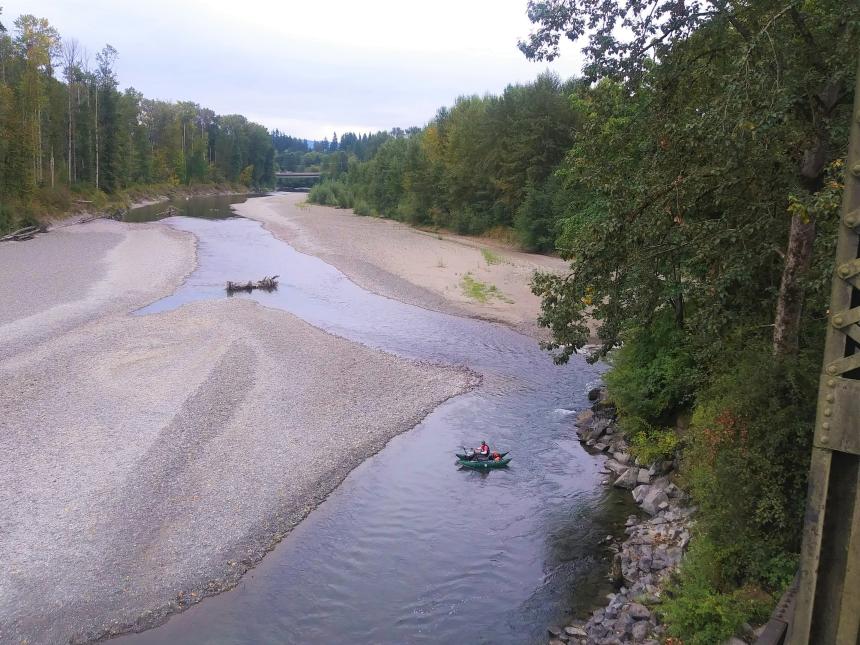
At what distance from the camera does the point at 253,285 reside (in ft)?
125

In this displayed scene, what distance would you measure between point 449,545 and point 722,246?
7568 mm

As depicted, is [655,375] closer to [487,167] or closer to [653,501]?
[653,501]

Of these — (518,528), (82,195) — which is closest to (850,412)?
(518,528)

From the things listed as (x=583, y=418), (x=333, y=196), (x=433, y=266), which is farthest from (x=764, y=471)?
(x=333, y=196)

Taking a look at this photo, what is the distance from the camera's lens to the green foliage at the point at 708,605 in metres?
8.75

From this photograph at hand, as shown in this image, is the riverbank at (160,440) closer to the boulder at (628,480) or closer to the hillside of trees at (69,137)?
the boulder at (628,480)

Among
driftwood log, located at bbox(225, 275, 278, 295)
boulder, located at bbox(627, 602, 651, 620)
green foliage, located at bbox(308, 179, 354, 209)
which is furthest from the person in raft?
→ green foliage, located at bbox(308, 179, 354, 209)

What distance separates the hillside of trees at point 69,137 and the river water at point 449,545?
46319mm

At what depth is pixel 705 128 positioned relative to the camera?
9367 millimetres

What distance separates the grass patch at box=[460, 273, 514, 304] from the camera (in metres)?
36.6

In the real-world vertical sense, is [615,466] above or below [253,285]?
below

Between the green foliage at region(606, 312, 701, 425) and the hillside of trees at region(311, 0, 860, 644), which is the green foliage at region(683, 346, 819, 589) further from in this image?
the green foliage at region(606, 312, 701, 425)

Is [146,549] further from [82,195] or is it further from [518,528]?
[82,195]

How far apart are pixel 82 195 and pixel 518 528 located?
72451 mm
